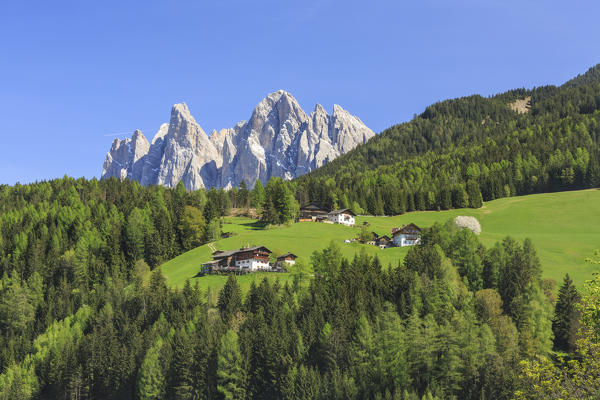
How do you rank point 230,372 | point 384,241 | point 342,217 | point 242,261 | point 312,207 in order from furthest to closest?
point 312,207, point 342,217, point 384,241, point 242,261, point 230,372

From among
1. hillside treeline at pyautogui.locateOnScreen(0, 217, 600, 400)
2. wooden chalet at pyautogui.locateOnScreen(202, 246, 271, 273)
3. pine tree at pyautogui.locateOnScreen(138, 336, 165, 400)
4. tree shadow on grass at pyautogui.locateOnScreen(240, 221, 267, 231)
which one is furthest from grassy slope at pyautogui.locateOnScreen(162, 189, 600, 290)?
pine tree at pyautogui.locateOnScreen(138, 336, 165, 400)

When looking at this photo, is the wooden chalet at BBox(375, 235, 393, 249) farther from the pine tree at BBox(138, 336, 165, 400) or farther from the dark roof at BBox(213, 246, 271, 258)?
the pine tree at BBox(138, 336, 165, 400)

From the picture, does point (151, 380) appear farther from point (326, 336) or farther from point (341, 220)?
point (341, 220)

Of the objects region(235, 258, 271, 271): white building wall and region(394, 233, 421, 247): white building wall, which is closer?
region(235, 258, 271, 271): white building wall

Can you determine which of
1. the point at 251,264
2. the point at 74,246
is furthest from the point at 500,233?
the point at 74,246

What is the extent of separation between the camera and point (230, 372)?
2712 inches

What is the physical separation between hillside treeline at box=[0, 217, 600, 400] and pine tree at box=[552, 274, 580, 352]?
0.99ft

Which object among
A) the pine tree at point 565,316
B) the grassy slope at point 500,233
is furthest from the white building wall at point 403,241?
the pine tree at point 565,316

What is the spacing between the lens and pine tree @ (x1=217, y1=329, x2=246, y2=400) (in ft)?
224

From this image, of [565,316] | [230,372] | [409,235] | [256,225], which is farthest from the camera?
[256,225]

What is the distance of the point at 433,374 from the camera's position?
61500 mm

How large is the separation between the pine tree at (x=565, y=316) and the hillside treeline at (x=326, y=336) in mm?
303

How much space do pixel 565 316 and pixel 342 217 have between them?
87069 mm

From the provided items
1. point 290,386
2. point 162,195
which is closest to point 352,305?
point 290,386
